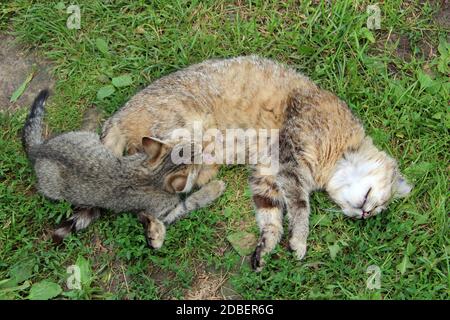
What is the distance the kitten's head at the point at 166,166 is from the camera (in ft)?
15.4

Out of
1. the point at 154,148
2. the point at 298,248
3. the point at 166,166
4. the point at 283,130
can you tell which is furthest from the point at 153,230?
the point at 283,130

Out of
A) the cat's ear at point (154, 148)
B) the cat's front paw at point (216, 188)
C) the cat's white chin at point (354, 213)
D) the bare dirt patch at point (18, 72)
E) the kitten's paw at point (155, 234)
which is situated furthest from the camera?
the bare dirt patch at point (18, 72)

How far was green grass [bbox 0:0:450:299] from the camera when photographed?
15.8ft

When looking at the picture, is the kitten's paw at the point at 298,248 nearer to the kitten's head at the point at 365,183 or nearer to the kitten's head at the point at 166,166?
the kitten's head at the point at 365,183

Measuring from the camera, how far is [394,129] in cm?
539

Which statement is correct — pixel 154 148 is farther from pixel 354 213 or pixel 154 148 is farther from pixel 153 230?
pixel 354 213

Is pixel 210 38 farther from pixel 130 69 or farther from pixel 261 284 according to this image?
pixel 261 284

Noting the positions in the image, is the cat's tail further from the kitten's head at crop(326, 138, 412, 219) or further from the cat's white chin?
the cat's white chin

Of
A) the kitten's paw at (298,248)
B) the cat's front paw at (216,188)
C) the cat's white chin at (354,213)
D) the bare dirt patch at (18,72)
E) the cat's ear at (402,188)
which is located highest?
the bare dirt patch at (18,72)

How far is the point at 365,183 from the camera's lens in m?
5.08

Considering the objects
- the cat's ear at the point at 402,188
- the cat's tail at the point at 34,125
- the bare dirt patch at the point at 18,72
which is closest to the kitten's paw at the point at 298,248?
the cat's ear at the point at 402,188

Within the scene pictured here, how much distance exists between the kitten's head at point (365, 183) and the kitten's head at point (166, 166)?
A: 4.29 ft

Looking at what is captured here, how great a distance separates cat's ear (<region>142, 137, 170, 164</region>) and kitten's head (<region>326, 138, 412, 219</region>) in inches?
60.0

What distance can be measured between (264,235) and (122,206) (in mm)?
1234
